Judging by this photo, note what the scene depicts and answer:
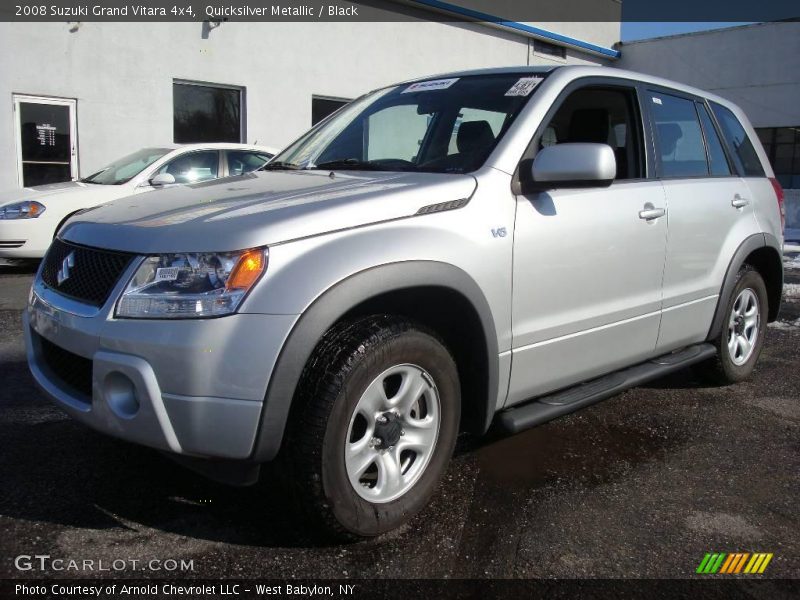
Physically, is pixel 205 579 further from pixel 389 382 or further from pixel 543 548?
pixel 543 548

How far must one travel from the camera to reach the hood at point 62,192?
853 centimetres

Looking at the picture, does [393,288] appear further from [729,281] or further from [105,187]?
[105,187]

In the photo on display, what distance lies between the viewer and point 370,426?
2605 mm

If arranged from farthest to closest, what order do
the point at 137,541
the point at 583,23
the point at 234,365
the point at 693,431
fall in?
the point at 583,23 → the point at 693,431 → the point at 137,541 → the point at 234,365

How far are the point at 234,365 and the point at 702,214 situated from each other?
294 cm

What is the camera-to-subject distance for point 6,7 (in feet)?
35.6

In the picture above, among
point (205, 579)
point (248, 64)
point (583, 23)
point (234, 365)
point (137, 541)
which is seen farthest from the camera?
point (583, 23)

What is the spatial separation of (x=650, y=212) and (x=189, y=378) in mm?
2448

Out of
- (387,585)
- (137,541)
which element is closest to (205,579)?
(137,541)

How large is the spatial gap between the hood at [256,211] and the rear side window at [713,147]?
2297mm

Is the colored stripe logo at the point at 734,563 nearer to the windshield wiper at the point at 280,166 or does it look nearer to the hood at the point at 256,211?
the hood at the point at 256,211

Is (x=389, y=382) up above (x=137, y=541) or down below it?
above

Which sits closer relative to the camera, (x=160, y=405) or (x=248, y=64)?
(x=160, y=405)

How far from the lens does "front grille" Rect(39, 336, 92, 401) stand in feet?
8.29
